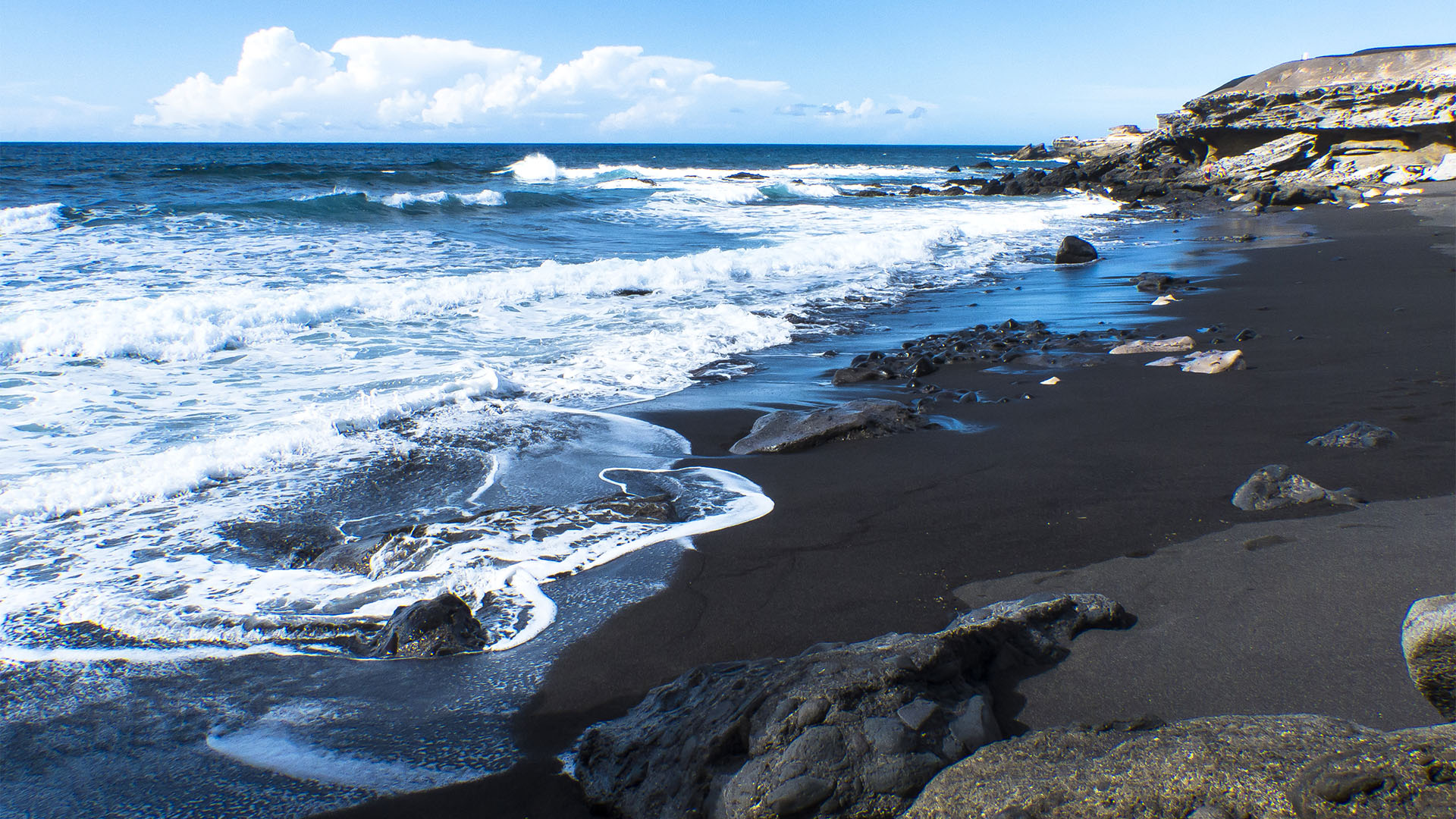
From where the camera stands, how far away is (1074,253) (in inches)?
531

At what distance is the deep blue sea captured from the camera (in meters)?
2.41

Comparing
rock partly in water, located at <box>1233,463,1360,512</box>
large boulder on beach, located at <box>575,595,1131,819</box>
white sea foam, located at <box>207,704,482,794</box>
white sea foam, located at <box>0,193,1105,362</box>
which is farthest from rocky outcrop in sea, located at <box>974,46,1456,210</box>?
white sea foam, located at <box>207,704,482,794</box>

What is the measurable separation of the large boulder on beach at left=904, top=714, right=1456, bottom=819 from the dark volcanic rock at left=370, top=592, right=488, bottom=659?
1797 mm

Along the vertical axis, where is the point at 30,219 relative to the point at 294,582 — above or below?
above

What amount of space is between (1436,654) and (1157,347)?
5769 millimetres

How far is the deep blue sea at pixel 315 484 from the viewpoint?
241 centimetres

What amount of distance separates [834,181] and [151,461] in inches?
1734

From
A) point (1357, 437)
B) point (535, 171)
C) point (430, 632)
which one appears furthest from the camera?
point (535, 171)

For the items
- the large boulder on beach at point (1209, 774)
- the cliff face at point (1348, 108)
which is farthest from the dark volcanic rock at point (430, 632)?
the cliff face at point (1348, 108)

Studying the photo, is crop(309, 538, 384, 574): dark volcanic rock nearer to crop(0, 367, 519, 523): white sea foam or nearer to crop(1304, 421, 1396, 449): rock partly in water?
crop(0, 367, 519, 523): white sea foam

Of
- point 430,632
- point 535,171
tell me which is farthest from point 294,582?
point 535,171

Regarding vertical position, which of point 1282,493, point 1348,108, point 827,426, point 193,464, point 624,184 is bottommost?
point 193,464

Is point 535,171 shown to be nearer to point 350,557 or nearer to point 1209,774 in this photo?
point 350,557

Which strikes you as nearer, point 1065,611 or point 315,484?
point 1065,611
